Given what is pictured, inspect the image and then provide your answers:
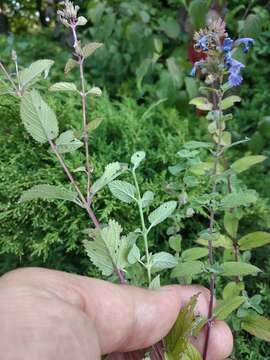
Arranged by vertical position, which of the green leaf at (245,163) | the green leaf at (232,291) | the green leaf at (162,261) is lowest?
the green leaf at (232,291)

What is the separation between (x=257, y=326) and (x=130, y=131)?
670 mm

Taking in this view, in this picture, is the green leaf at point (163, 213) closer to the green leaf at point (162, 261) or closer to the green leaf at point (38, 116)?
the green leaf at point (162, 261)

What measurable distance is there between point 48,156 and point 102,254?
54 centimetres

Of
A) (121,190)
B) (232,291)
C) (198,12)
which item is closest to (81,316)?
(121,190)

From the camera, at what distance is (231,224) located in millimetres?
1023

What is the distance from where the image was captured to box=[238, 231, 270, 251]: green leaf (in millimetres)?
949

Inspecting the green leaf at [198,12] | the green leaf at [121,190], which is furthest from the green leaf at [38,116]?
the green leaf at [198,12]

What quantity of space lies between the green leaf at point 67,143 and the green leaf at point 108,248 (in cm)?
13

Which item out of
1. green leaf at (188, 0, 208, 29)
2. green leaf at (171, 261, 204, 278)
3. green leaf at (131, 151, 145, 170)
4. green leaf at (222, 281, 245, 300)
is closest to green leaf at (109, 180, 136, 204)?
green leaf at (131, 151, 145, 170)

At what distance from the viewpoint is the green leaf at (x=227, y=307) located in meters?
0.83

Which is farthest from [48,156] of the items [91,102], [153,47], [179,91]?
[153,47]

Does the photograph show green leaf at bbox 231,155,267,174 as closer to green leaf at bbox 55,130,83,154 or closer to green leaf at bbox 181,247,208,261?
green leaf at bbox 181,247,208,261

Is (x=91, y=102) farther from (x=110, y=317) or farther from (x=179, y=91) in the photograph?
(x=110, y=317)

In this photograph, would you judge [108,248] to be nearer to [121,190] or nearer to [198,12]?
[121,190]
